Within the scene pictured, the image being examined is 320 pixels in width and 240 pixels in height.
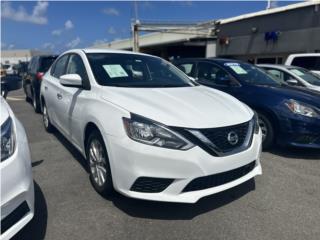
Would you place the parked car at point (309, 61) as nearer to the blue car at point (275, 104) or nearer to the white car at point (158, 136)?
the blue car at point (275, 104)

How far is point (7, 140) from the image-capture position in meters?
2.02

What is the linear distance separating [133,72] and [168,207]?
178 centimetres

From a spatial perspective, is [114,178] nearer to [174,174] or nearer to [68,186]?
[174,174]

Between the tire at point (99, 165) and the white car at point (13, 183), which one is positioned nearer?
the white car at point (13, 183)

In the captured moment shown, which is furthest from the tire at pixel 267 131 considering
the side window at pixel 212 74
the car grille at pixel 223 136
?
the car grille at pixel 223 136

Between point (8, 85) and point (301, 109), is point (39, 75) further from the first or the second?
point (301, 109)

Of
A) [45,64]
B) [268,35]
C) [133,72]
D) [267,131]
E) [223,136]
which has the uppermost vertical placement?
[268,35]

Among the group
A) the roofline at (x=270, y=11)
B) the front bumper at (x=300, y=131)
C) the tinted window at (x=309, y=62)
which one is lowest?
the front bumper at (x=300, y=131)

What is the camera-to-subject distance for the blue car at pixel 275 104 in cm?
423

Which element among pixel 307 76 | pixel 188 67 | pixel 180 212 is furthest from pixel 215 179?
pixel 307 76

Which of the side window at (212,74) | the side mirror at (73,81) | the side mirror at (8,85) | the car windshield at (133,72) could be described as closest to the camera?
the side mirror at (73,81)

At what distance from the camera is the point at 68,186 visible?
3387 mm

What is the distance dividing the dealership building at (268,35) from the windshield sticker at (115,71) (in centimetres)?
1332

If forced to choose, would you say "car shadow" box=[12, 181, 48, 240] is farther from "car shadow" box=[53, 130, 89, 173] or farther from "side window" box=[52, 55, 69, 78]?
"side window" box=[52, 55, 69, 78]
